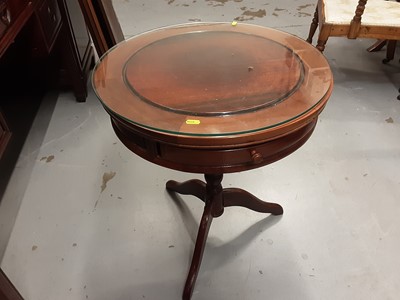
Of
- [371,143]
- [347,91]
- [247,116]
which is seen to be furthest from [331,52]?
[247,116]

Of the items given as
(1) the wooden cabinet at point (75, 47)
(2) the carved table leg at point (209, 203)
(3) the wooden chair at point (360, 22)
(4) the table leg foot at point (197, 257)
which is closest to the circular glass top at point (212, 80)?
(2) the carved table leg at point (209, 203)

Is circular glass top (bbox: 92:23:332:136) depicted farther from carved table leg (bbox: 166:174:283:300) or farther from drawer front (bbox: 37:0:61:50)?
drawer front (bbox: 37:0:61:50)

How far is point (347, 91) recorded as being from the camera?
6.74ft

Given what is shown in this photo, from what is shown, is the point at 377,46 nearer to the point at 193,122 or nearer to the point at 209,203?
the point at 209,203

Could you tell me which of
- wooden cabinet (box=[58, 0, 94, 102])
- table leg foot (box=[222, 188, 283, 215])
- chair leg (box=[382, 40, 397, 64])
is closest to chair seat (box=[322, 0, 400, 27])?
chair leg (box=[382, 40, 397, 64])

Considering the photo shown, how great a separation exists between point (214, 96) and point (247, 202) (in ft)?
1.99

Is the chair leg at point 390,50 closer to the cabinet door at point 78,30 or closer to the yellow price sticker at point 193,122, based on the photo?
the cabinet door at point 78,30

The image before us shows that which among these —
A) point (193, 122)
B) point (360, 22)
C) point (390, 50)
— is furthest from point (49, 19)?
point (390, 50)

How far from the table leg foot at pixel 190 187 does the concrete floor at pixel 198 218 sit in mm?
56

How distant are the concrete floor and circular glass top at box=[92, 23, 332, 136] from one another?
2.17 feet

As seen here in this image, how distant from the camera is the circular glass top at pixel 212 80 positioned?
72 centimetres

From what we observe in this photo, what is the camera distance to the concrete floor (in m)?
1.16

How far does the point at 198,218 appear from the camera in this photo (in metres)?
1.37

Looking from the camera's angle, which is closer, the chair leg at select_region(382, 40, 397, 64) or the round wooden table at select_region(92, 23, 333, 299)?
the round wooden table at select_region(92, 23, 333, 299)
